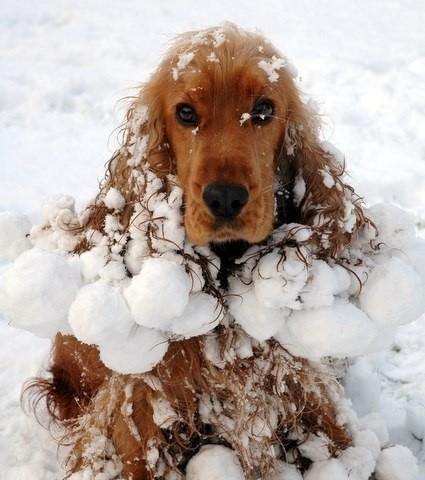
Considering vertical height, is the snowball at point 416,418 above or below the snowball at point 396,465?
below

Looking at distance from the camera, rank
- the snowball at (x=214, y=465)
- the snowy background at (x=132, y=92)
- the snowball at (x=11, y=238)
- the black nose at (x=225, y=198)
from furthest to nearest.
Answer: the snowy background at (x=132, y=92), the snowball at (x=214, y=465), the snowball at (x=11, y=238), the black nose at (x=225, y=198)

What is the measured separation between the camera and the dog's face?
1.51m

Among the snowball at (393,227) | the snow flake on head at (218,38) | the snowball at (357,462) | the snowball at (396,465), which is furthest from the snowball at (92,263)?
the snowball at (396,465)

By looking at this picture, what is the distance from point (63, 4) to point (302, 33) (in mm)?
2288

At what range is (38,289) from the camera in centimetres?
140

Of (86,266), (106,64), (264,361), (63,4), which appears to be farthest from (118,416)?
(63,4)

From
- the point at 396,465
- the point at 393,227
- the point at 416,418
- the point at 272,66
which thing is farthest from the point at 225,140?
the point at 416,418

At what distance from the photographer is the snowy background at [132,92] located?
2508 millimetres

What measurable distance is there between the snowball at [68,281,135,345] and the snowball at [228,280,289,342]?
0.94 feet

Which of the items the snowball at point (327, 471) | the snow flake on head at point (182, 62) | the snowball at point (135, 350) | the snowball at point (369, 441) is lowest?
the snowball at point (369, 441)

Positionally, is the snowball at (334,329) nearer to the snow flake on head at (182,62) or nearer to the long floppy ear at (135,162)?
the long floppy ear at (135,162)

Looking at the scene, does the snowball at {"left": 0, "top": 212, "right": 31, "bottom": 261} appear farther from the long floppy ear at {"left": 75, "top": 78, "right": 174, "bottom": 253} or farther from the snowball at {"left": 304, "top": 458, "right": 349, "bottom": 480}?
the snowball at {"left": 304, "top": 458, "right": 349, "bottom": 480}

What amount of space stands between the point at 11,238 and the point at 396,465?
1.40m

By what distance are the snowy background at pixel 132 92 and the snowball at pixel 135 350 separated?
0.84 metres
